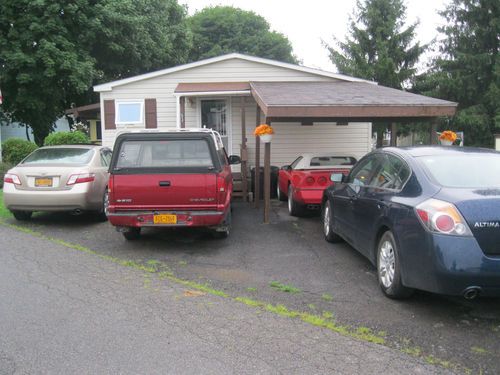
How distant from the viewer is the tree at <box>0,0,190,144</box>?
17.6 metres

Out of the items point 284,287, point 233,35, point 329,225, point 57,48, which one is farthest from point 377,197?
point 233,35

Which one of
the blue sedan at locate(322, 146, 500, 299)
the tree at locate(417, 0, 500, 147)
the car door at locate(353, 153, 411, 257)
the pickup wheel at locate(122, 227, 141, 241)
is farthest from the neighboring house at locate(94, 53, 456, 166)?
the tree at locate(417, 0, 500, 147)

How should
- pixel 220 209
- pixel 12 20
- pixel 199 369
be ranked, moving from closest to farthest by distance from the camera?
pixel 199 369 < pixel 220 209 < pixel 12 20

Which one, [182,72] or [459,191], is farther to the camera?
[182,72]

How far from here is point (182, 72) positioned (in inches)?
567

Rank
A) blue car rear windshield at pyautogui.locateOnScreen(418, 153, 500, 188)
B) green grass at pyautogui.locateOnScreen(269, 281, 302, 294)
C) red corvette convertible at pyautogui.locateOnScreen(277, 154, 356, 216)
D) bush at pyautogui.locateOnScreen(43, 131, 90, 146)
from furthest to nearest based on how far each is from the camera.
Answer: bush at pyautogui.locateOnScreen(43, 131, 90, 146) → red corvette convertible at pyautogui.locateOnScreen(277, 154, 356, 216) → green grass at pyautogui.locateOnScreen(269, 281, 302, 294) → blue car rear windshield at pyautogui.locateOnScreen(418, 153, 500, 188)

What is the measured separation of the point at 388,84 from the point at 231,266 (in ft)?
82.2

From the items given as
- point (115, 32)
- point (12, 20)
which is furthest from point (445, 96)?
point (12, 20)

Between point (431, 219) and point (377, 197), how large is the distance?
1.20 m

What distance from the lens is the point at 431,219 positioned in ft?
13.5

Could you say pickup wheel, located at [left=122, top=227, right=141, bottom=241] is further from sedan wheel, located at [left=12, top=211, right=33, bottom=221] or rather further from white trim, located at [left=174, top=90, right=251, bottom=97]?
white trim, located at [left=174, top=90, right=251, bottom=97]

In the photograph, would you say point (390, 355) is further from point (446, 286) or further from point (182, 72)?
point (182, 72)

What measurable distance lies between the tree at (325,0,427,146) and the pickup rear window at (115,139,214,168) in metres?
24.2

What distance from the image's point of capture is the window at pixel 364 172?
6.03 meters
